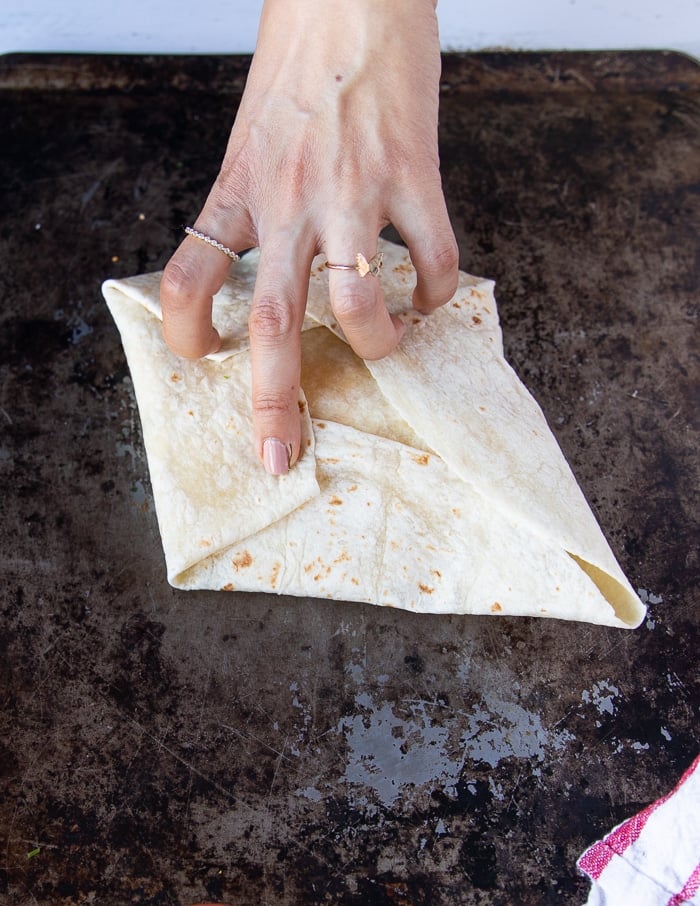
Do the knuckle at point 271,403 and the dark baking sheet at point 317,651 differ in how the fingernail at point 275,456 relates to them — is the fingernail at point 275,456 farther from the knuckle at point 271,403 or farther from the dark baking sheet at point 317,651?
the dark baking sheet at point 317,651

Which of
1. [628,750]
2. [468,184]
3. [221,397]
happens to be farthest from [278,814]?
[468,184]

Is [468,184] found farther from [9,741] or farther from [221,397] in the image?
[9,741]

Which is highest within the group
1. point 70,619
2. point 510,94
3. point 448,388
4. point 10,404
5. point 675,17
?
point 675,17

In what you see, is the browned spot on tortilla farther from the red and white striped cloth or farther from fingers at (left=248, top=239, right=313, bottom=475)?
the red and white striped cloth

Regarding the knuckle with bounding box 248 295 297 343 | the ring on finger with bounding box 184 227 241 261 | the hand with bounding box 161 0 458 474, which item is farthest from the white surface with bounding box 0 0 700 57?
the knuckle with bounding box 248 295 297 343

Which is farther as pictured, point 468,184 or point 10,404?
point 468,184

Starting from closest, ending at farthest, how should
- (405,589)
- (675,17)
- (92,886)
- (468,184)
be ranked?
(92,886), (405,589), (468,184), (675,17)

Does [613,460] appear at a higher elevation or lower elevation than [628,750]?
higher
